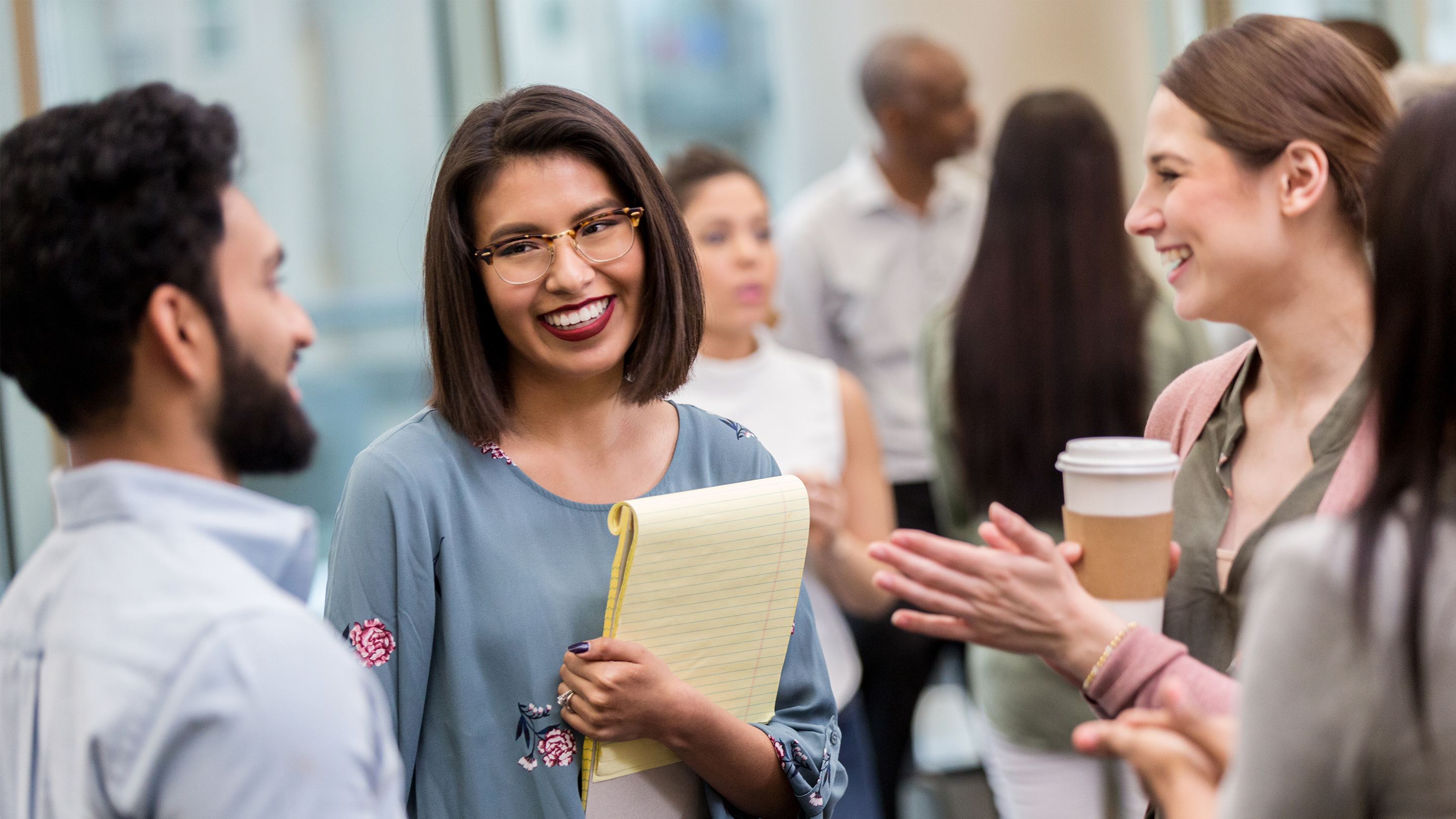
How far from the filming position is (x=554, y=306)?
54.7 inches

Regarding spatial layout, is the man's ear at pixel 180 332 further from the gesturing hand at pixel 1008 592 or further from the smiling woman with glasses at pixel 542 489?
the gesturing hand at pixel 1008 592

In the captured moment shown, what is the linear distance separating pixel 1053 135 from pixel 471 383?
4.76 ft

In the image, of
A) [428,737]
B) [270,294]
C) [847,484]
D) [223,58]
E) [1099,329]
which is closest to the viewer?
[270,294]

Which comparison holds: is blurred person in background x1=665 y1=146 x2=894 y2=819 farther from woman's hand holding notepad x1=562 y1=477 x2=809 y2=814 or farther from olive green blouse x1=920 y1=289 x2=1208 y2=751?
woman's hand holding notepad x1=562 y1=477 x2=809 y2=814

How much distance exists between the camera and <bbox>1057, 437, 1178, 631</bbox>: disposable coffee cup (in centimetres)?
133

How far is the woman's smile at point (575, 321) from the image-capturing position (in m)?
1.40

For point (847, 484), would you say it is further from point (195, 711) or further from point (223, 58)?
point (223, 58)

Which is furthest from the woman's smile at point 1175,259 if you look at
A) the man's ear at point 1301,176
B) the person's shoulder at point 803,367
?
the person's shoulder at point 803,367

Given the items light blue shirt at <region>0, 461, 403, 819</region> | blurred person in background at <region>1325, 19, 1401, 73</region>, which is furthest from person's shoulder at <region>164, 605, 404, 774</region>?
blurred person in background at <region>1325, 19, 1401, 73</region>

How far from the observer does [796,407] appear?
240cm

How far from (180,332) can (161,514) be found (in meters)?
0.14

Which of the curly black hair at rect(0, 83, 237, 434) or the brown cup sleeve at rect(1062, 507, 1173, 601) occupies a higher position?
the curly black hair at rect(0, 83, 237, 434)

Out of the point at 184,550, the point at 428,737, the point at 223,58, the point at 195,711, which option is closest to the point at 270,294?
the point at 184,550

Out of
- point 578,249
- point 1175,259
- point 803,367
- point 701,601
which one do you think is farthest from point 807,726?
point 803,367
